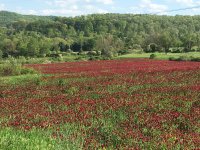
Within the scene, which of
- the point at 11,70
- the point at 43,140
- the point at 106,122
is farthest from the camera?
the point at 11,70

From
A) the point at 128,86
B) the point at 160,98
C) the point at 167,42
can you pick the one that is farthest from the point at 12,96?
the point at 167,42

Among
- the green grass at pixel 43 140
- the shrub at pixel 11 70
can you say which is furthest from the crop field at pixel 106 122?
the shrub at pixel 11 70

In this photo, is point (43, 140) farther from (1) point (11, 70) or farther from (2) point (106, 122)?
(1) point (11, 70)

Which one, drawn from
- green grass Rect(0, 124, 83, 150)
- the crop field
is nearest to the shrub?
the crop field

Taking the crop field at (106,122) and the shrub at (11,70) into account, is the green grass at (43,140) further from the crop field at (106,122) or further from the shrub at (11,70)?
the shrub at (11,70)

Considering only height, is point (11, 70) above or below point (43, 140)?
below

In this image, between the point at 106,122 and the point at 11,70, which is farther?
the point at 11,70

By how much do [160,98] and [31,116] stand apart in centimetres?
643

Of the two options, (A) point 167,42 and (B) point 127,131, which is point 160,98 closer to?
(B) point 127,131

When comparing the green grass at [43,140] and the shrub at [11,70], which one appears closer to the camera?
the green grass at [43,140]

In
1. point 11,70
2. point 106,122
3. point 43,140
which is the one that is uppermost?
point 43,140

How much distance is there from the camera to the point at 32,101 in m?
19.4

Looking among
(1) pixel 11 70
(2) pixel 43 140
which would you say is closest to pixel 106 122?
(2) pixel 43 140

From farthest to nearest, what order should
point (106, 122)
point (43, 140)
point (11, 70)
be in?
point (11, 70) → point (106, 122) → point (43, 140)
